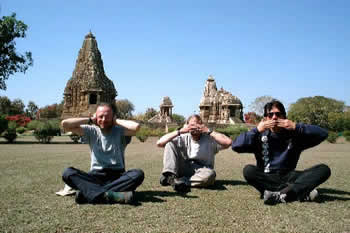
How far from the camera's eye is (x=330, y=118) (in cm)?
4800

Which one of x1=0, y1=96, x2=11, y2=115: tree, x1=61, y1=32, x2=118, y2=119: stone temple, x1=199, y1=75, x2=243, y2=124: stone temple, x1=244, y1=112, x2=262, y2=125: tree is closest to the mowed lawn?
x1=61, y1=32, x2=118, y2=119: stone temple

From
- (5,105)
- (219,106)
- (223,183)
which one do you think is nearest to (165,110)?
(219,106)

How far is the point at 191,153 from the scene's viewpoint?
5.07 metres

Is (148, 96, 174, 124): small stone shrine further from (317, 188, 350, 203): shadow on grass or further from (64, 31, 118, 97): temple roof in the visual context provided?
(317, 188, 350, 203): shadow on grass

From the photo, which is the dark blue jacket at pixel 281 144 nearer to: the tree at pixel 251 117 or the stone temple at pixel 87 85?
the stone temple at pixel 87 85

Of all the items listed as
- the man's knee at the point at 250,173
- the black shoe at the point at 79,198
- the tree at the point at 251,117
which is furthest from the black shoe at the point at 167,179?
the tree at the point at 251,117

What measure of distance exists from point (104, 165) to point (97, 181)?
23 centimetres

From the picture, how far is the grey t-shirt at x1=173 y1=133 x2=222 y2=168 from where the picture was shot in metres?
5.03

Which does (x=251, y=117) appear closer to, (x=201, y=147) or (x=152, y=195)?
(x=201, y=147)

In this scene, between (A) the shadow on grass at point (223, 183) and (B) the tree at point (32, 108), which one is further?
(B) the tree at point (32, 108)

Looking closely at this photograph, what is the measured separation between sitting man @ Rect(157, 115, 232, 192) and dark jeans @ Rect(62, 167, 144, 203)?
Result: 3.06ft

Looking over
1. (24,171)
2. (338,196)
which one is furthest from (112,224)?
(24,171)

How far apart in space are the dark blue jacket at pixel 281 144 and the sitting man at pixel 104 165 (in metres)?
1.47

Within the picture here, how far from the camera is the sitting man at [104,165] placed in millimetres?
3764
